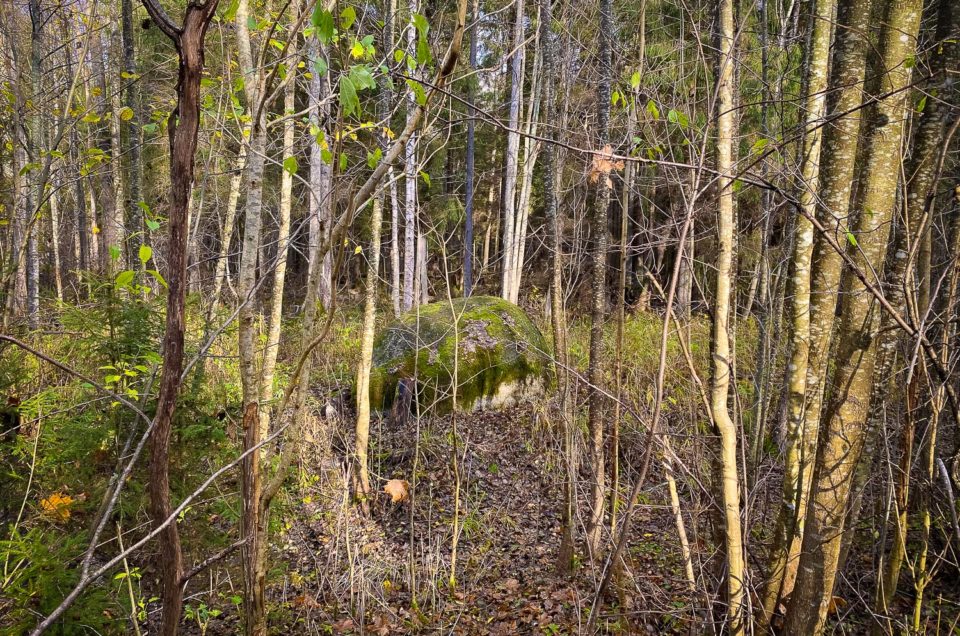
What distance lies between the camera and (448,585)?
14.3 feet

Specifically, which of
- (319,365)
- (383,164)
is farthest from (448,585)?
(319,365)

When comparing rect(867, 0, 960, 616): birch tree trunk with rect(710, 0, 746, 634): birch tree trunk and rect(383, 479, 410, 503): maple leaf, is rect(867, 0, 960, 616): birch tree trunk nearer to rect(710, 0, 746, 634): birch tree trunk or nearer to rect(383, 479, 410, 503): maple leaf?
rect(710, 0, 746, 634): birch tree trunk

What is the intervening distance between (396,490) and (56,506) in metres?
2.65

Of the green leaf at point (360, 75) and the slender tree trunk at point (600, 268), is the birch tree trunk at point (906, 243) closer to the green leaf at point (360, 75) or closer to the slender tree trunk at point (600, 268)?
the slender tree trunk at point (600, 268)

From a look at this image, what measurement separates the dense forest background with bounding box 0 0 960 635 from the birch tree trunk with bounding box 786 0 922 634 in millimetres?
15

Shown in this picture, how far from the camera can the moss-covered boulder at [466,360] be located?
22.7 ft

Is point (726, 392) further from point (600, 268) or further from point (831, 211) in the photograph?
point (600, 268)

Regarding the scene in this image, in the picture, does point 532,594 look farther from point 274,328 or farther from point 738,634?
point 274,328

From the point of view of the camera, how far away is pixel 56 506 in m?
3.24

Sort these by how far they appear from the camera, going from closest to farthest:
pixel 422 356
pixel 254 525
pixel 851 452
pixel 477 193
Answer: pixel 254 525, pixel 851 452, pixel 422 356, pixel 477 193

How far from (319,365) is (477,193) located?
13.0m

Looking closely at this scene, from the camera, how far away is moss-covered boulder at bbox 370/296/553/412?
6.91m

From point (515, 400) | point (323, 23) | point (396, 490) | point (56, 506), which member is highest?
point (323, 23)

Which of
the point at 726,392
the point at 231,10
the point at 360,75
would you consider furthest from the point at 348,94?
the point at 726,392
